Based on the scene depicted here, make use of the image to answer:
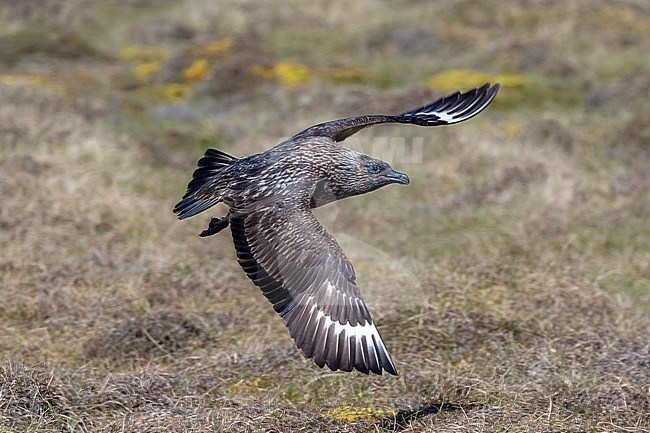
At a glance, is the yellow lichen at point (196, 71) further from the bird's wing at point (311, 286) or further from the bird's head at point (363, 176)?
the bird's wing at point (311, 286)

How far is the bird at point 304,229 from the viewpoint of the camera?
14.9 ft

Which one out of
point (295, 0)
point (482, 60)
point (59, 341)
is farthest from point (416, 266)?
point (295, 0)

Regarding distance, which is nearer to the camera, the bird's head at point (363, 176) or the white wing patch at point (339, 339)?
the white wing patch at point (339, 339)

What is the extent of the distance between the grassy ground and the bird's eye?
3.31 feet

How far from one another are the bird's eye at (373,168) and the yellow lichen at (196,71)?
30.5 ft

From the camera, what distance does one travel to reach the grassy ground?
5129 mm

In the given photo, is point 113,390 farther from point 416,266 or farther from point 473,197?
point 473,197

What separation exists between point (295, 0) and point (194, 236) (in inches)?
544

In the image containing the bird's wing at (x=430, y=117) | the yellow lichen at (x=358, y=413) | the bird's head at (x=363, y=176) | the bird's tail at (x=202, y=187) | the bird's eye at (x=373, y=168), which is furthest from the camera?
the bird's wing at (x=430, y=117)

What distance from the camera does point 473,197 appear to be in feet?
31.9

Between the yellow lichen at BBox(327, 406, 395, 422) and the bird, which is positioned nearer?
the bird

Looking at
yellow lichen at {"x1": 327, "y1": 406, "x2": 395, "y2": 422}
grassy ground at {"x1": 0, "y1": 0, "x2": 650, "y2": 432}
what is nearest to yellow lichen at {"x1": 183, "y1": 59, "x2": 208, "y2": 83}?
grassy ground at {"x1": 0, "y1": 0, "x2": 650, "y2": 432}

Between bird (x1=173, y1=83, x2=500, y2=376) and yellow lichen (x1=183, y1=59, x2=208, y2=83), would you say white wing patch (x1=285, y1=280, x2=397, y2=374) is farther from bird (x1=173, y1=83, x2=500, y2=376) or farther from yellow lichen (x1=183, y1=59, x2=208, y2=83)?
yellow lichen (x1=183, y1=59, x2=208, y2=83)

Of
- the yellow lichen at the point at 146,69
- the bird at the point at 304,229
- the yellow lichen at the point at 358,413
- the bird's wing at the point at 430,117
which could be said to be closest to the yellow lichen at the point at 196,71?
the yellow lichen at the point at 146,69
